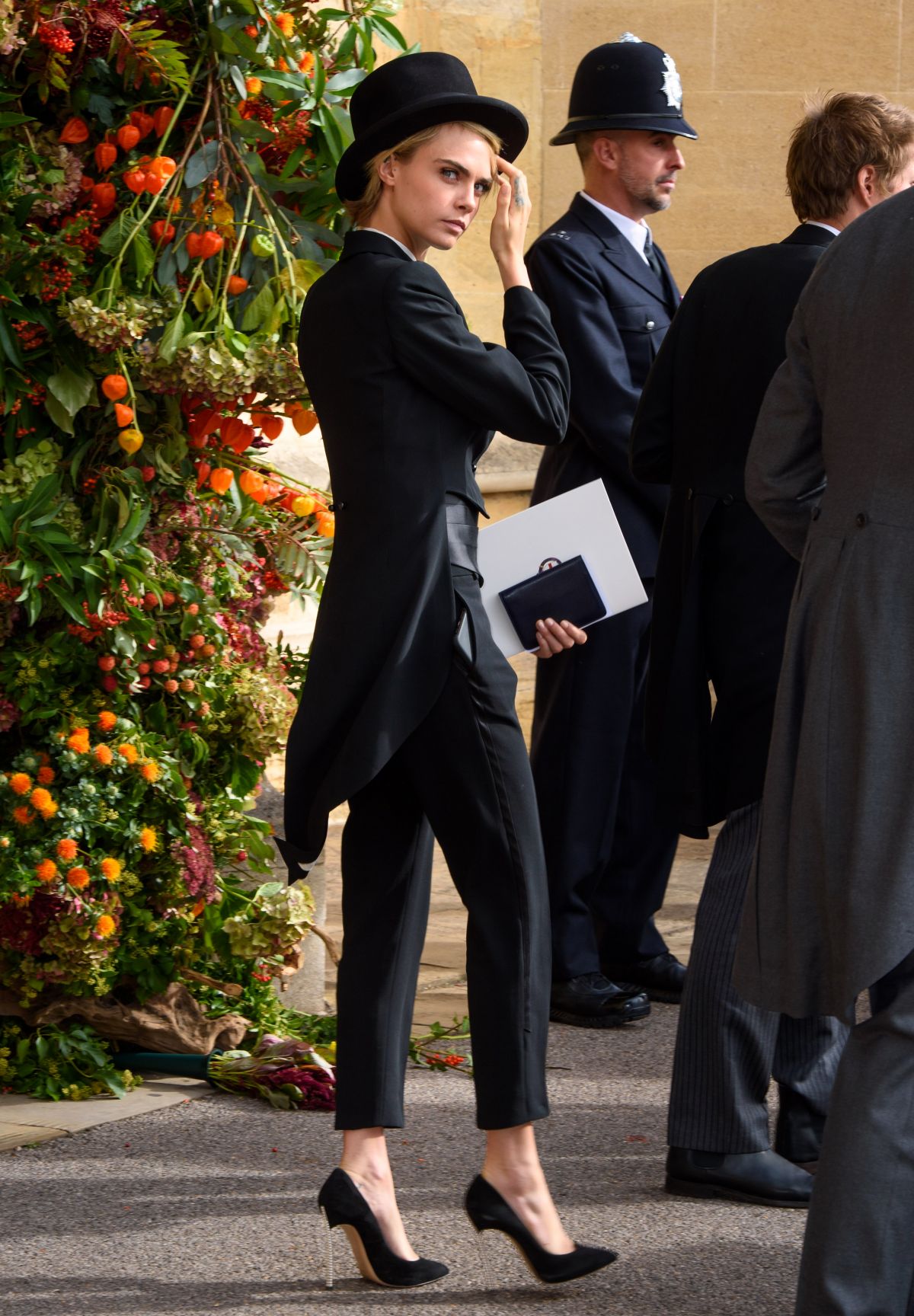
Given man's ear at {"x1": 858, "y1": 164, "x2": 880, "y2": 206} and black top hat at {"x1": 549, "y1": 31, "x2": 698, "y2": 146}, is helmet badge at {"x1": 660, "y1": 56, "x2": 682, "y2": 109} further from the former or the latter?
man's ear at {"x1": 858, "y1": 164, "x2": 880, "y2": 206}

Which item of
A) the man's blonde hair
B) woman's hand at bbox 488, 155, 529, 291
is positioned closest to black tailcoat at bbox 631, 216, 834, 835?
the man's blonde hair

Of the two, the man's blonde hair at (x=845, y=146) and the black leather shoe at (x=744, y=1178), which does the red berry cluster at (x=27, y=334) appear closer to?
the man's blonde hair at (x=845, y=146)

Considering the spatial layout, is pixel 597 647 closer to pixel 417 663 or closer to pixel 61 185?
pixel 61 185

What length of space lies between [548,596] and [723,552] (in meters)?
0.38

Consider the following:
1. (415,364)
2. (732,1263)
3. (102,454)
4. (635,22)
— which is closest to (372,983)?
(732,1263)

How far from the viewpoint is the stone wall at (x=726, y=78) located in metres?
7.70

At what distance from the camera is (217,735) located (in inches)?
157

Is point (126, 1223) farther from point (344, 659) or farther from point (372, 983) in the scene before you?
point (344, 659)

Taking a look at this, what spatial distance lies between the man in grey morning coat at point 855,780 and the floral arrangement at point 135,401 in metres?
1.30

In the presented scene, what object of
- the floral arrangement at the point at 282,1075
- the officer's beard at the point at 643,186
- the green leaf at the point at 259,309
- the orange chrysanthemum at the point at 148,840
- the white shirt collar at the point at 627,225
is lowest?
the floral arrangement at the point at 282,1075

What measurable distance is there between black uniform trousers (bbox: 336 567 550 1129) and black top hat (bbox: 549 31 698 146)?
2024 millimetres

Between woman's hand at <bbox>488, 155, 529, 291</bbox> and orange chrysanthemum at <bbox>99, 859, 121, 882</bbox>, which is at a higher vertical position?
woman's hand at <bbox>488, 155, 529, 291</bbox>

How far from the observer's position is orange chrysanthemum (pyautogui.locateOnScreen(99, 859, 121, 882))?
3670mm

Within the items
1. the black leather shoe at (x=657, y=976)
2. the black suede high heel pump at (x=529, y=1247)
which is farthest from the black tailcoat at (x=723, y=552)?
the black leather shoe at (x=657, y=976)
